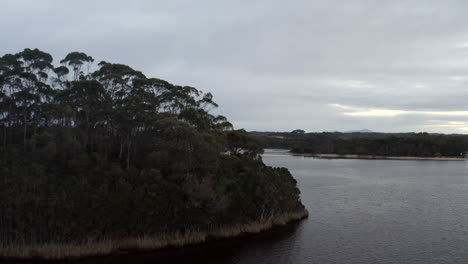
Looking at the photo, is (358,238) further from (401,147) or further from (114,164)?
(401,147)

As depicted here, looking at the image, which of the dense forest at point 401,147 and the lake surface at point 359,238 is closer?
the lake surface at point 359,238

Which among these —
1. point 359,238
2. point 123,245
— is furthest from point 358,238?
point 123,245

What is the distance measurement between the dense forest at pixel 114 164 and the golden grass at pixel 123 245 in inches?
23.7

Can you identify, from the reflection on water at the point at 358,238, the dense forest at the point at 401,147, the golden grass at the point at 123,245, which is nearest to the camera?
the golden grass at the point at 123,245

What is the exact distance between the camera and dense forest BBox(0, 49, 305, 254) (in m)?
25.9

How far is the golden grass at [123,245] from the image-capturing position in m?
23.7

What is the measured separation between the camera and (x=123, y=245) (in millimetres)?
26094

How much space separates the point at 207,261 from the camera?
2528 cm

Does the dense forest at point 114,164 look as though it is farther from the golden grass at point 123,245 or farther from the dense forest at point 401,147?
the dense forest at point 401,147

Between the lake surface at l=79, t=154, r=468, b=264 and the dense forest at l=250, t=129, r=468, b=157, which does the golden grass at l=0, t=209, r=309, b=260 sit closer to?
the lake surface at l=79, t=154, r=468, b=264

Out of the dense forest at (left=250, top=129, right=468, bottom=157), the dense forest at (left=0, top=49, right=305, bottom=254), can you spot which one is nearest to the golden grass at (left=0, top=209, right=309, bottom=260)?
the dense forest at (left=0, top=49, right=305, bottom=254)

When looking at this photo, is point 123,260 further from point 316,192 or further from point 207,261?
point 316,192

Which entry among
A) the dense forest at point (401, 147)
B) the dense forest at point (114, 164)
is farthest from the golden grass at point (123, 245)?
the dense forest at point (401, 147)

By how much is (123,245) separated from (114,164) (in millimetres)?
8201
